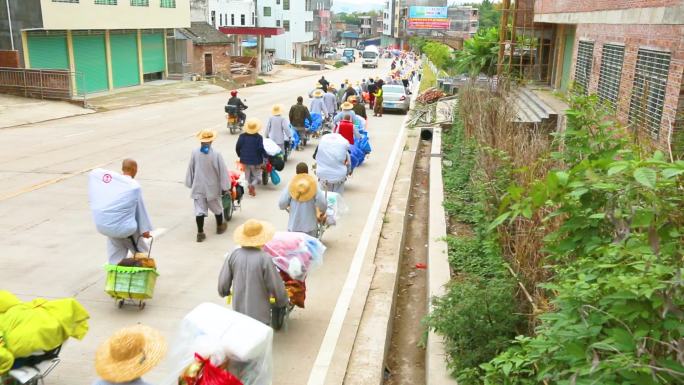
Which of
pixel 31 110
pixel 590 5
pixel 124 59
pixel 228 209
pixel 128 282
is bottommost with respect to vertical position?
pixel 31 110

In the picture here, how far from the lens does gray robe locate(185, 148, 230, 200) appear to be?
9.87m

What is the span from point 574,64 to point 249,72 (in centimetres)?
3247

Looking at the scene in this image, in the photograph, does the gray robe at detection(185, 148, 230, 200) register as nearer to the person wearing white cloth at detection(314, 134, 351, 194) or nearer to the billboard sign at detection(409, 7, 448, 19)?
the person wearing white cloth at detection(314, 134, 351, 194)

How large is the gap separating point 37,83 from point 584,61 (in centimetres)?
2290

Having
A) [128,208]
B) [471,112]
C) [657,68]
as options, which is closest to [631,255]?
[128,208]

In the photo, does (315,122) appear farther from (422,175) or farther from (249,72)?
(249,72)

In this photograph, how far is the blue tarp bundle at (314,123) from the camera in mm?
19272

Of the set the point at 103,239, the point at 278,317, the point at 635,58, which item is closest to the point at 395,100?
the point at 635,58

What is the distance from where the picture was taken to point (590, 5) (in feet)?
61.1

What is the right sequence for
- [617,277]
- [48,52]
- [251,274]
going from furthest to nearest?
1. [48,52]
2. [251,274]
3. [617,277]

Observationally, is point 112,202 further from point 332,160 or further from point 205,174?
point 332,160

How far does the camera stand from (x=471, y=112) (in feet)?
51.0

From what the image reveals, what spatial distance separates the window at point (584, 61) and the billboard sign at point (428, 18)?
9893 cm

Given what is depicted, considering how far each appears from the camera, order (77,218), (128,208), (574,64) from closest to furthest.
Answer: (128,208)
(77,218)
(574,64)
